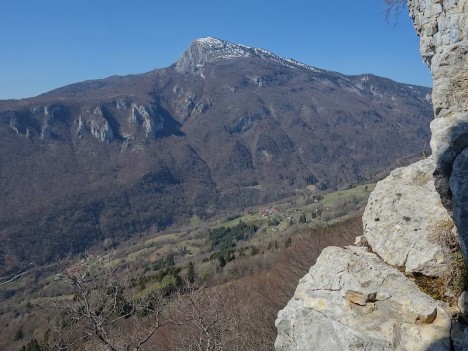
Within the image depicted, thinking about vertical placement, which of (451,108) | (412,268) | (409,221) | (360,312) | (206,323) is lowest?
(206,323)

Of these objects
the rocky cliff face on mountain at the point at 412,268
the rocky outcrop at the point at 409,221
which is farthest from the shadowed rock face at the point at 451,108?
the rocky outcrop at the point at 409,221

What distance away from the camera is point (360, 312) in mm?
7375

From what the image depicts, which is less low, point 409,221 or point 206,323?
point 409,221

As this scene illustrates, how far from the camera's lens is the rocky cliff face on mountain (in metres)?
6.53

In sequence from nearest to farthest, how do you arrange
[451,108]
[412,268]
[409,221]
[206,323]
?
[451,108] → [412,268] → [409,221] → [206,323]

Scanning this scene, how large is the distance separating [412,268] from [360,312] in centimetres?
127

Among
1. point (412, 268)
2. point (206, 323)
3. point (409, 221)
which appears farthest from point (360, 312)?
point (206, 323)

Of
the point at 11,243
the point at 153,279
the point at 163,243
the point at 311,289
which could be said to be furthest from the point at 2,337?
the point at 11,243

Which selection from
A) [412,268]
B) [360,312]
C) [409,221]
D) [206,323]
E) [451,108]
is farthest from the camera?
[206,323]

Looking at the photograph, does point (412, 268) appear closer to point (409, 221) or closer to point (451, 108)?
point (409, 221)

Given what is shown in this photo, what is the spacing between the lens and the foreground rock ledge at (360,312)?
678 centimetres

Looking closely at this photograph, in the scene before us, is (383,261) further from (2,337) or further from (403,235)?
(2,337)

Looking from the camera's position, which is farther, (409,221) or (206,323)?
(206,323)

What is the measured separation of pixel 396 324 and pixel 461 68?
4.50 m
